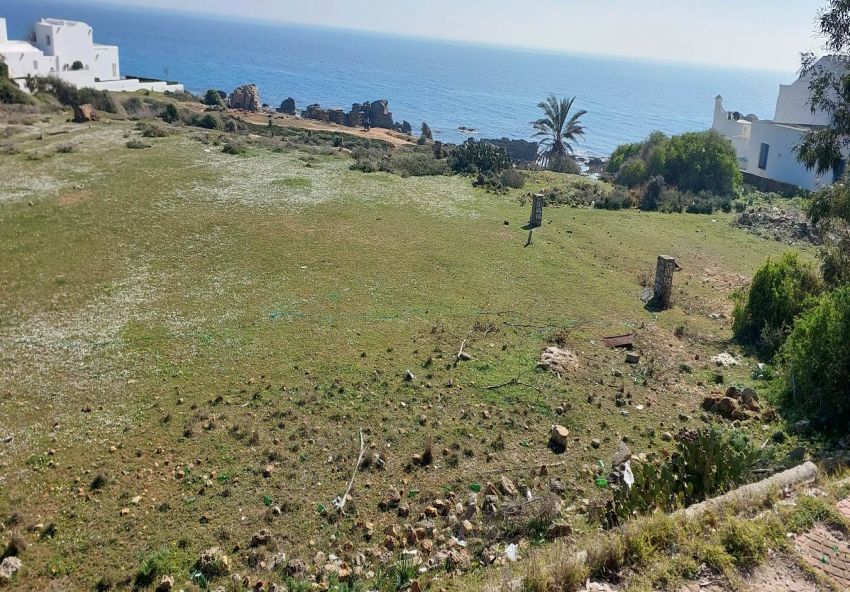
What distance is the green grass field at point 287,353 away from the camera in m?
9.47

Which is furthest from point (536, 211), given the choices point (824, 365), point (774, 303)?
point (824, 365)

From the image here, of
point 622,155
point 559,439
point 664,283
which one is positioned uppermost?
point 622,155

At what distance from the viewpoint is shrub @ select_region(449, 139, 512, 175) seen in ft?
117

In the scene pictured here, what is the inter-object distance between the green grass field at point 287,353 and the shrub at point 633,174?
30.1 ft

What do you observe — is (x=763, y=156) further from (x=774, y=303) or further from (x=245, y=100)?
(x=245, y=100)

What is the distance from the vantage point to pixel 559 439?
11.2 m

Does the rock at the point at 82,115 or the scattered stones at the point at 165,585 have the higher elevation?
the rock at the point at 82,115

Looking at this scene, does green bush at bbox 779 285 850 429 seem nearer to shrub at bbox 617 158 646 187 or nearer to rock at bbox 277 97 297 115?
shrub at bbox 617 158 646 187

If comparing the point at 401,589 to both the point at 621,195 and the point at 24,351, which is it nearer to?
the point at 24,351

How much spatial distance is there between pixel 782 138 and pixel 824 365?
36877 millimetres

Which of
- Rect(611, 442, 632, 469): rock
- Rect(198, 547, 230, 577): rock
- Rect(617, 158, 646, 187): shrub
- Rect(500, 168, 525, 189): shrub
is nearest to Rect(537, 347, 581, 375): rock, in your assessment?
Rect(611, 442, 632, 469): rock

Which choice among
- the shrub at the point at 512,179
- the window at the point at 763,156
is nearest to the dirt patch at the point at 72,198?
the shrub at the point at 512,179

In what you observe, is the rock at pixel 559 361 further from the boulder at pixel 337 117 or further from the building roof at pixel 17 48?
the building roof at pixel 17 48

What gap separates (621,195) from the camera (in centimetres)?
3178
